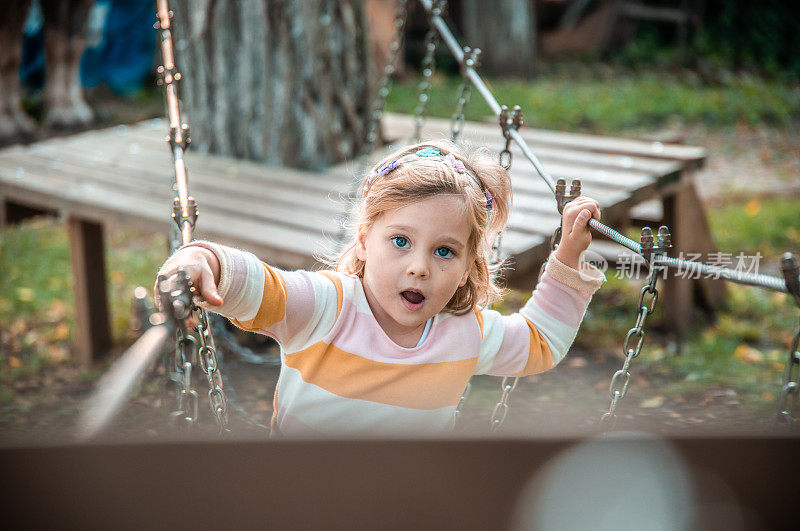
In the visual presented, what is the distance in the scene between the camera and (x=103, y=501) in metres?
0.73

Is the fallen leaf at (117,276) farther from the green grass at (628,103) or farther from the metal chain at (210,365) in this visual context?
the metal chain at (210,365)

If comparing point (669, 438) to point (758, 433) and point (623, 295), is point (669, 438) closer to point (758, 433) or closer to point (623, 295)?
point (758, 433)

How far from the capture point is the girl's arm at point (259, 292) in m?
1.35

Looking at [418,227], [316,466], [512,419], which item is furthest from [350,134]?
[316,466]

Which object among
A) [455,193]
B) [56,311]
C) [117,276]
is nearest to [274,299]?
[455,193]

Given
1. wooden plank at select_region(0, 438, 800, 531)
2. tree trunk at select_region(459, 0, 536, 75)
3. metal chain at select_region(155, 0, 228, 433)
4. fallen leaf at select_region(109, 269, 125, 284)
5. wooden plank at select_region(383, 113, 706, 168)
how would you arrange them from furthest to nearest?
tree trunk at select_region(459, 0, 536, 75), fallen leaf at select_region(109, 269, 125, 284), wooden plank at select_region(383, 113, 706, 168), metal chain at select_region(155, 0, 228, 433), wooden plank at select_region(0, 438, 800, 531)

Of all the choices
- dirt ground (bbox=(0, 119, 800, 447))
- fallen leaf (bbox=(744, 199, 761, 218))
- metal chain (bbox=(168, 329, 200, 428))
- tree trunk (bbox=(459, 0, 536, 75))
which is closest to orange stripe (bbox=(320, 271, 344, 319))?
metal chain (bbox=(168, 329, 200, 428))

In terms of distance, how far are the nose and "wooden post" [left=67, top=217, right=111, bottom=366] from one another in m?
2.43

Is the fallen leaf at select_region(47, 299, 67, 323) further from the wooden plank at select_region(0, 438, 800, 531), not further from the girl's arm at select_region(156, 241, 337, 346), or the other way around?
the wooden plank at select_region(0, 438, 800, 531)

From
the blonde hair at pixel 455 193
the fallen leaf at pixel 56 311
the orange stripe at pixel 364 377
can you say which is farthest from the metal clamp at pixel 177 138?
the fallen leaf at pixel 56 311

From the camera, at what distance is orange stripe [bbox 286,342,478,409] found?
5.25 ft

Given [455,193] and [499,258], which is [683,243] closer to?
[499,258]

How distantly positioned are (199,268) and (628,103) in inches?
257

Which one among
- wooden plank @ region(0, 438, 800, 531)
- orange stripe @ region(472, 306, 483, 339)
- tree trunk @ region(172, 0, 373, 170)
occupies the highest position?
tree trunk @ region(172, 0, 373, 170)
